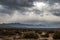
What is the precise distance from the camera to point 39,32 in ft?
36.3

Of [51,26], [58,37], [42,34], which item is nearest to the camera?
[58,37]

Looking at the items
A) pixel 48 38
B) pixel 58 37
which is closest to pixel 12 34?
pixel 48 38

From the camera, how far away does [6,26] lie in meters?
13.3

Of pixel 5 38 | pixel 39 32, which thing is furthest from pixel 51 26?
pixel 5 38

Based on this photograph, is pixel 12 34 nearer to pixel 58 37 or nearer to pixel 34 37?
pixel 34 37

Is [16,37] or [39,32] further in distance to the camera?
[39,32]

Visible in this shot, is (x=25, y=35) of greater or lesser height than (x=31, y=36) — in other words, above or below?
above

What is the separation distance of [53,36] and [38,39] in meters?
1.02

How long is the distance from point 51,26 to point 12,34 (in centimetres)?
392

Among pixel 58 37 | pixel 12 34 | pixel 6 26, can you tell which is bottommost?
pixel 58 37

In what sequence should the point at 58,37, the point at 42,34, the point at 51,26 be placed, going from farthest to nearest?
1. the point at 51,26
2. the point at 42,34
3. the point at 58,37

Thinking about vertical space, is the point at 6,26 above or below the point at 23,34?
above

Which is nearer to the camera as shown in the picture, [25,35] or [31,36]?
[31,36]

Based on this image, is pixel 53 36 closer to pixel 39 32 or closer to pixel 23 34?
pixel 39 32
